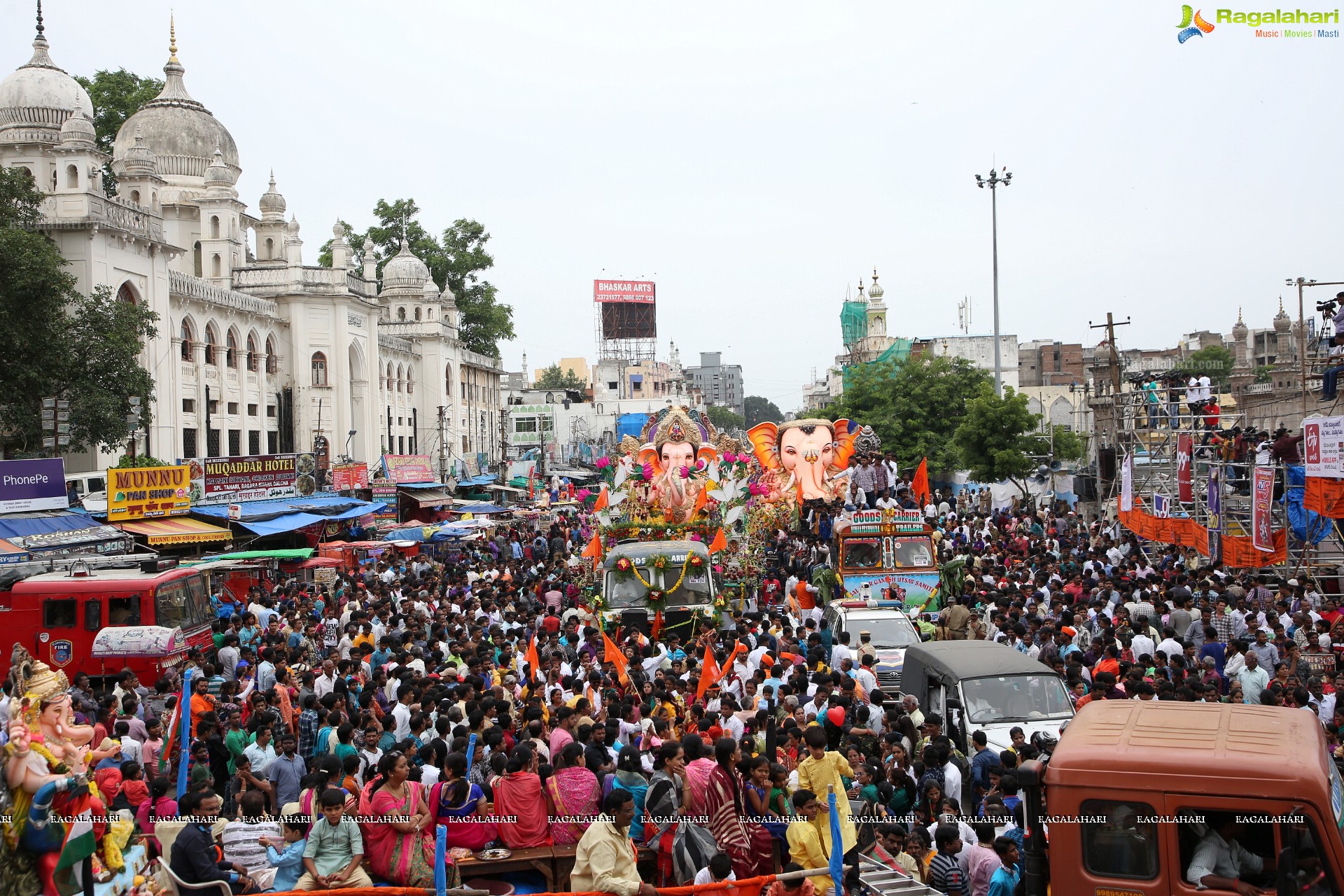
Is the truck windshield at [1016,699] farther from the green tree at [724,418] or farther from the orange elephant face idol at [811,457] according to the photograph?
the green tree at [724,418]

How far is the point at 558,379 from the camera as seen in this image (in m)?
123

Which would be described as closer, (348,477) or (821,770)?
(821,770)

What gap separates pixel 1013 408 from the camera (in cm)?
3622

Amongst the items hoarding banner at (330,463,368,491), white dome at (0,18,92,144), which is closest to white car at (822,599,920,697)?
hoarding banner at (330,463,368,491)

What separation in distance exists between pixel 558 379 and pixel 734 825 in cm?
11726

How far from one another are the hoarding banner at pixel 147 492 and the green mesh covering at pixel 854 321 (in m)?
93.7

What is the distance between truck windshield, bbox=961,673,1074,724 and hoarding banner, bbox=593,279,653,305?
313 feet

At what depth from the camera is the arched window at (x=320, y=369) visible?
44.8 meters

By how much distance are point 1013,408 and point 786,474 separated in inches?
378

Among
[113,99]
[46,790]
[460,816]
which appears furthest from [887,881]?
[113,99]

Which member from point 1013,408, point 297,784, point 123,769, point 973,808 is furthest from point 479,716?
point 1013,408

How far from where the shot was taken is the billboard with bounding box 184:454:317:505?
2838 centimetres

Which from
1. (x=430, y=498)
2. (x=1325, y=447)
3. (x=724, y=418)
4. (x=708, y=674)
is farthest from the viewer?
(x=724, y=418)

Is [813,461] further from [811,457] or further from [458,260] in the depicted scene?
[458,260]
